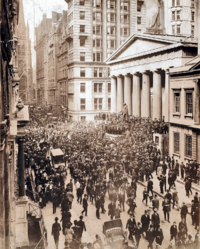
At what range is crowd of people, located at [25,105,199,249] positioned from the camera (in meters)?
12.9

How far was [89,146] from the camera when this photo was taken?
79.6ft

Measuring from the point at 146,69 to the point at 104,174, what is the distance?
27.8 meters

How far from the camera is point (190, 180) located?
16.5 meters

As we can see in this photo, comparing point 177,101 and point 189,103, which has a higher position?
Answer: point 177,101

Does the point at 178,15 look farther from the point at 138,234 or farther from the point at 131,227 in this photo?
the point at 138,234

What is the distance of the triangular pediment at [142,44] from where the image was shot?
122ft

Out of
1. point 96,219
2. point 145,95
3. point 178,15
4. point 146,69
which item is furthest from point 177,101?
point 145,95

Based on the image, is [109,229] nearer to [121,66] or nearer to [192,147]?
[192,147]

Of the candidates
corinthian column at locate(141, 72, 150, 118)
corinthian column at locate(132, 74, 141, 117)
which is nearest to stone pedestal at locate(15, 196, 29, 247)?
corinthian column at locate(141, 72, 150, 118)

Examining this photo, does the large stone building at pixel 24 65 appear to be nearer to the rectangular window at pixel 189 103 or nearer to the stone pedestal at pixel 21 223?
the stone pedestal at pixel 21 223

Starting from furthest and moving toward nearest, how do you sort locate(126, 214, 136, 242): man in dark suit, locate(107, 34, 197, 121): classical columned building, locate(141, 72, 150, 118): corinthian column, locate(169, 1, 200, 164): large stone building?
locate(141, 72, 150, 118): corinthian column → locate(107, 34, 197, 121): classical columned building → locate(169, 1, 200, 164): large stone building → locate(126, 214, 136, 242): man in dark suit

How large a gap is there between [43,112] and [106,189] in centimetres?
961

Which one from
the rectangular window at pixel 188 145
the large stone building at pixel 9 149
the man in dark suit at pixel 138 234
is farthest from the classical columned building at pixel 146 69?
the man in dark suit at pixel 138 234

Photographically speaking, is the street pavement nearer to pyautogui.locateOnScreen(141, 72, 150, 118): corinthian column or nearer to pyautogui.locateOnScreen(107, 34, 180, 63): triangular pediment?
pyautogui.locateOnScreen(107, 34, 180, 63): triangular pediment
